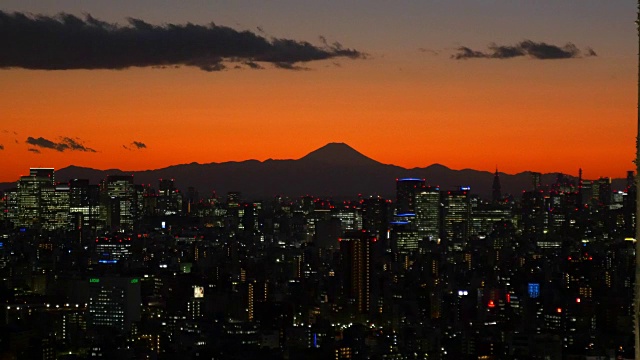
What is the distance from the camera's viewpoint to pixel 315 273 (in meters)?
29.1

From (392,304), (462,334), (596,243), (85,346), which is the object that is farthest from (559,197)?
(85,346)

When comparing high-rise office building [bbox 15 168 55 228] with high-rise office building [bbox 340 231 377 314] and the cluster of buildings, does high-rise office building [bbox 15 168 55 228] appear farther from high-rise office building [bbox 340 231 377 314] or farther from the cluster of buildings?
high-rise office building [bbox 340 231 377 314]

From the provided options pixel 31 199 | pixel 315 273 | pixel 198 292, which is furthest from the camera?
pixel 31 199

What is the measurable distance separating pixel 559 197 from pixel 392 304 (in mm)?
15043

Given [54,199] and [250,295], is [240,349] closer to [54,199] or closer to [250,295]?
[250,295]

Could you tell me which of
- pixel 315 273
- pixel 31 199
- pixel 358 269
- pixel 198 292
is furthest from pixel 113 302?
pixel 31 199

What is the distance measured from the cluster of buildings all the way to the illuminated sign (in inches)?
2.0

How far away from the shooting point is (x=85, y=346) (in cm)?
1816

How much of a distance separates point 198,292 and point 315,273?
5.34 metres

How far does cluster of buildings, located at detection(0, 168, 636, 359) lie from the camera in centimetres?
1839

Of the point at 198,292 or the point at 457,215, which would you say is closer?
the point at 198,292

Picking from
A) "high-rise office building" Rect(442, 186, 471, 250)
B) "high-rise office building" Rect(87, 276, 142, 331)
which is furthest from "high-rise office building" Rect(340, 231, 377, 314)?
"high-rise office building" Rect(442, 186, 471, 250)

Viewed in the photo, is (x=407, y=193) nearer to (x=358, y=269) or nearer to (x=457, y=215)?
(x=457, y=215)

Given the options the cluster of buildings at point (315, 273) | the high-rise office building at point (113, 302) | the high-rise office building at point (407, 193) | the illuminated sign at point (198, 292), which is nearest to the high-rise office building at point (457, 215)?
Answer: the cluster of buildings at point (315, 273)
